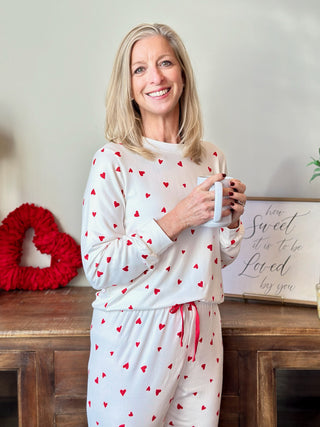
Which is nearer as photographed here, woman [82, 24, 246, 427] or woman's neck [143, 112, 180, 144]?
woman [82, 24, 246, 427]

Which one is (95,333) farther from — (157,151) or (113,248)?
(157,151)

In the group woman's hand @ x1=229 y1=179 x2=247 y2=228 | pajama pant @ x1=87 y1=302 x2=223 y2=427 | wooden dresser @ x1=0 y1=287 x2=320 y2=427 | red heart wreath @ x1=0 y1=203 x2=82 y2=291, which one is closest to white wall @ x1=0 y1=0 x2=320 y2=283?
red heart wreath @ x1=0 y1=203 x2=82 y2=291

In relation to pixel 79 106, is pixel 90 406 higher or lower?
lower

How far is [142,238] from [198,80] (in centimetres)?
90

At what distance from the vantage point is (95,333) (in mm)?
1172

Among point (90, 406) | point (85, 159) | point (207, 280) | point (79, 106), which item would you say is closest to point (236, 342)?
point (207, 280)

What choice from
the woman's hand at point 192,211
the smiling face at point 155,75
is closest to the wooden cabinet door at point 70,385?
the woman's hand at point 192,211

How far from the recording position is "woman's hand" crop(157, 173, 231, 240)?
1079mm

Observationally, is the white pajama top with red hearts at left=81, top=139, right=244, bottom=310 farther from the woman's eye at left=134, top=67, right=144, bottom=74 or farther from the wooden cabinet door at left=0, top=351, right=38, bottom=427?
the wooden cabinet door at left=0, top=351, right=38, bottom=427

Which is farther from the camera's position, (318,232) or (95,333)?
(318,232)

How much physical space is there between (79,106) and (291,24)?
0.74 meters

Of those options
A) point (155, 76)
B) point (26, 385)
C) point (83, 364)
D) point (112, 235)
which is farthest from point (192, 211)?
point (26, 385)

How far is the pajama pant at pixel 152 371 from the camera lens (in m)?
1.10

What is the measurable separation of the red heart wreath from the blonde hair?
69cm
